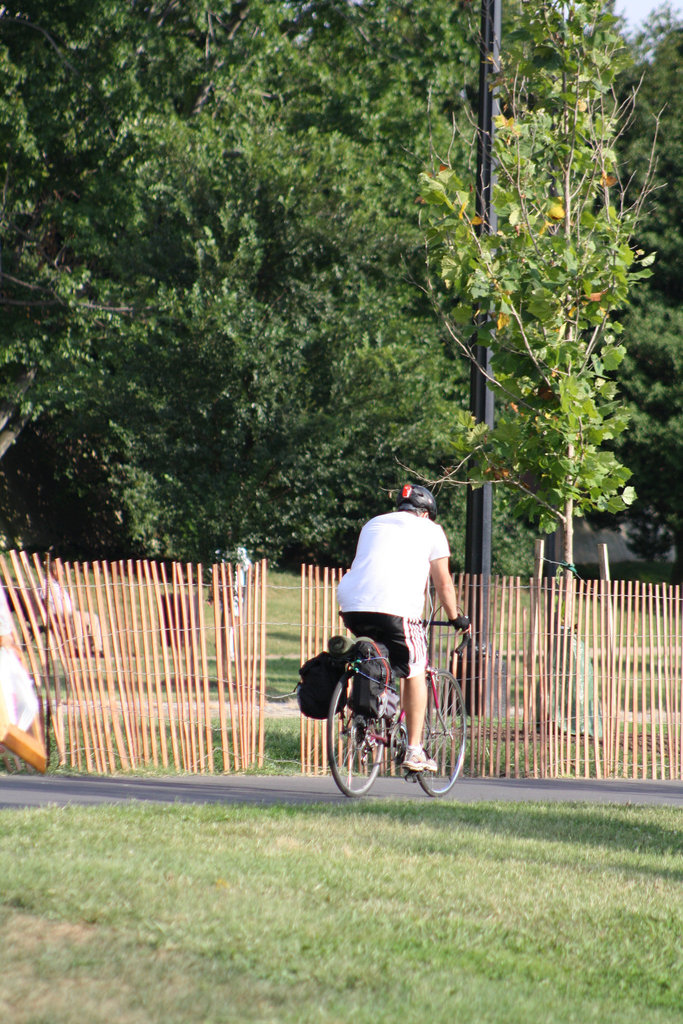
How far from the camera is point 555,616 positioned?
9.21m

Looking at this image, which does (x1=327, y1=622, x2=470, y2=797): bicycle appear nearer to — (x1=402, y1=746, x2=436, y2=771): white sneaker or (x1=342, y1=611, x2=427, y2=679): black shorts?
(x1=402, y1=746, x2=436, y2=771): white sneaker

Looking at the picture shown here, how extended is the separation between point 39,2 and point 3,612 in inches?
914

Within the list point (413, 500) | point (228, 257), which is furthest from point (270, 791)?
point (228, 257)

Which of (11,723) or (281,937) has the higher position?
(11,723)

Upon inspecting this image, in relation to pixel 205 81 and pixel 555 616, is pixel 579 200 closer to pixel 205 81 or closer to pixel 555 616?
pixel 555 616

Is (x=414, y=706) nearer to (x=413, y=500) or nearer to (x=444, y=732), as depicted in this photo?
(x=444, y=732)

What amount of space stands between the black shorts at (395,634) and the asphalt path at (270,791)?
83 centimetres

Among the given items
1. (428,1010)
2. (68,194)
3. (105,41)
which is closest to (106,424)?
(68,194)

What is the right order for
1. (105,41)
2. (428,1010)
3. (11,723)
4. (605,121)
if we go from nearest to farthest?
(428,1010) → (11,723) → (605,121) → (105,41)

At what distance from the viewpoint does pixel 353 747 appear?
7.14 meters

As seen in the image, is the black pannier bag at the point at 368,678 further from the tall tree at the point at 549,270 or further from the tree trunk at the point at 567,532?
the tree trunk at the point at 567,532

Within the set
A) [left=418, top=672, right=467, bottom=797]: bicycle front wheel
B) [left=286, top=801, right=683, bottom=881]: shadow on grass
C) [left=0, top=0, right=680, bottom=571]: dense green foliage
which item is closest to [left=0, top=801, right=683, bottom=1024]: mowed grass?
[left=286, top=801, right=683, bottom=881]: shadow on grass

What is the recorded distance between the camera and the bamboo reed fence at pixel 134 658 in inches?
304

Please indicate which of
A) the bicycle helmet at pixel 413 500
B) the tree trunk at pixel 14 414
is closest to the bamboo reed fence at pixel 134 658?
the bicycle helmet at pixel 413 500
